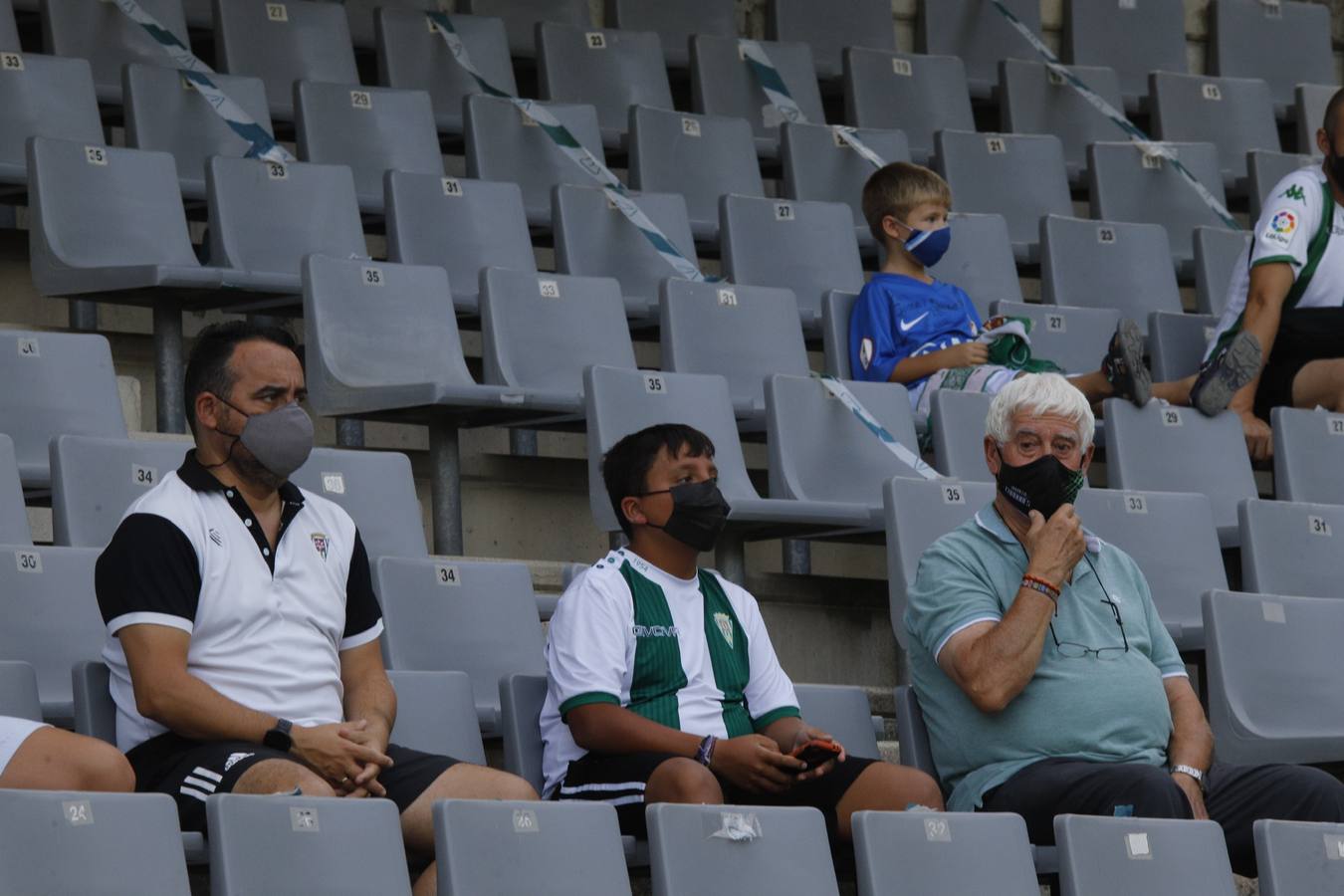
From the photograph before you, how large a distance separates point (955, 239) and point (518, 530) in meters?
1.58

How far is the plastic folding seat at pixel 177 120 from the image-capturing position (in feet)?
17.9

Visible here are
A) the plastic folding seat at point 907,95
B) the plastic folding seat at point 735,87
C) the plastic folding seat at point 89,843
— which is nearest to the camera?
the plastic folding seat at point 89,843

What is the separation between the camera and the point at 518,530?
502 cm

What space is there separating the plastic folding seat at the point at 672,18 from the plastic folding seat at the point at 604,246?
1.64 meters

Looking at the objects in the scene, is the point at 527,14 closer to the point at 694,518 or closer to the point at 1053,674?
the point at 694,518

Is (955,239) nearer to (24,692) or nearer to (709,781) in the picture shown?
(709,781)

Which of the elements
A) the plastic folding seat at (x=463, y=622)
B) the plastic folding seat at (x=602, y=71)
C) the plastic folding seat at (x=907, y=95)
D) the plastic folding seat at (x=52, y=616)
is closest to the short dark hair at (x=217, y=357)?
the plastic folding seat at (x=52, y=616)

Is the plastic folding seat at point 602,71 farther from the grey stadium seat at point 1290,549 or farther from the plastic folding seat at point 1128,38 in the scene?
the grey stadium seat at point 1290,549

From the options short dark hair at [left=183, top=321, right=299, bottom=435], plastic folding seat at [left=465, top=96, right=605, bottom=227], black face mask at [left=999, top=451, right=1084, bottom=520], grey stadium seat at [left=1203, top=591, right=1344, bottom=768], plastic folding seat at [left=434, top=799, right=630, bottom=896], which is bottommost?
grey stadium seat at [left=1203, top=591, right=1344, bottom=768]

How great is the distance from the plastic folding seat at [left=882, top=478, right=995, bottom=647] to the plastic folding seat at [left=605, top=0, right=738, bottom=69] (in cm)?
332

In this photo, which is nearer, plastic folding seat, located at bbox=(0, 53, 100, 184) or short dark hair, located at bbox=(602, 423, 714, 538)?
short dark hair, located at bbox=(602, 423, 714, 538)

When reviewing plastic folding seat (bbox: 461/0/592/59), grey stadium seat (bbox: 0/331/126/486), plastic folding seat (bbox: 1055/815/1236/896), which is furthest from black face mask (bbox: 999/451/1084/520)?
plastic folding seat (bbox: 461/0/592/59)

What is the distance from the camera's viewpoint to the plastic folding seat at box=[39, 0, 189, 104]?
5.86m

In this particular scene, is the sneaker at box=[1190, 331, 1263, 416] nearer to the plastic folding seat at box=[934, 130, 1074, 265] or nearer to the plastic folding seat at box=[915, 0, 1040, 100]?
the plastic folding seat at box=[934, 130, 1074, 265]
